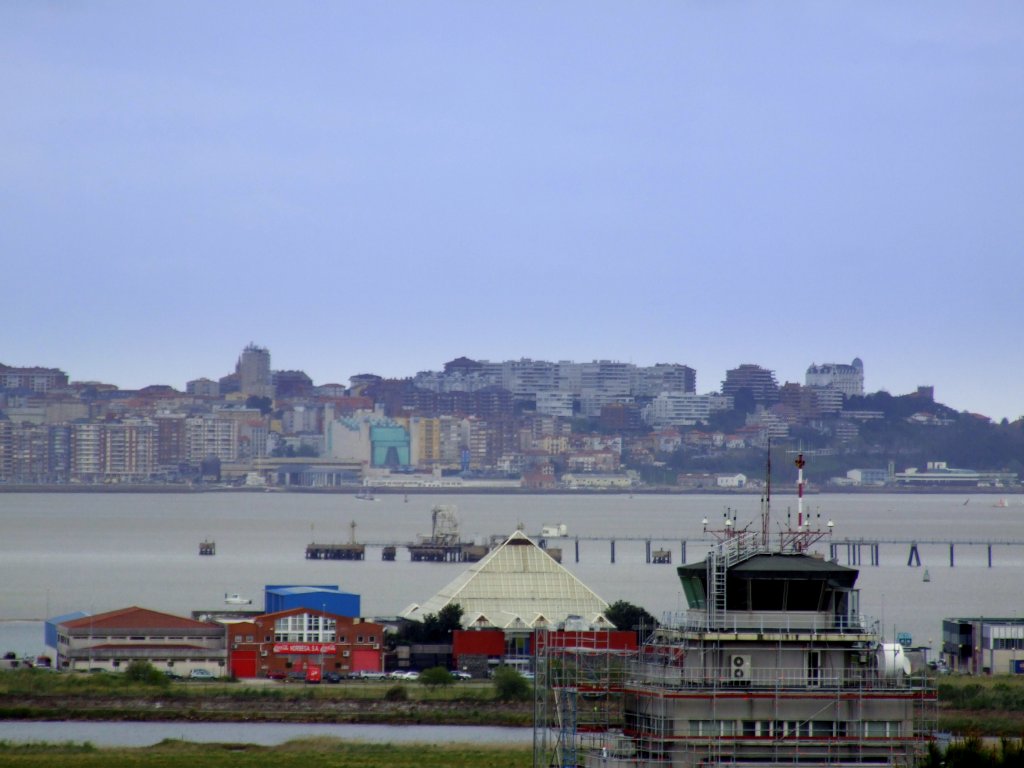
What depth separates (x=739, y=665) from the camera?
15875 millimetres

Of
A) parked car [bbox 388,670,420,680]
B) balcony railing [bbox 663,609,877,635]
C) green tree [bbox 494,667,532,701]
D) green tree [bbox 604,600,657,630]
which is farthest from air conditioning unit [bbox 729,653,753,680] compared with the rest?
green tree [bbox 604,600,657,630]

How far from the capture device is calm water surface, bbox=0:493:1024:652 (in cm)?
7575

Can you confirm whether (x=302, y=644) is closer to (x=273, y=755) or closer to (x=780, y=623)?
(x=273, y=755)

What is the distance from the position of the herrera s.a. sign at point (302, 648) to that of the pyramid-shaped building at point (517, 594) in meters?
3.70

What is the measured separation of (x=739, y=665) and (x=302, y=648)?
34.7 metres

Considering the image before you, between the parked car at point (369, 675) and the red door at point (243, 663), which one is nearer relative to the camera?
the parked car at point (369, 675)

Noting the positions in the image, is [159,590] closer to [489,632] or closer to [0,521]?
[489,632]

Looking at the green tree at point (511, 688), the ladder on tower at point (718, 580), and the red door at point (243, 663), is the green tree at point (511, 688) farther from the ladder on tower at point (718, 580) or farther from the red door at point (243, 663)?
the ladder on tower at point (718, 580)

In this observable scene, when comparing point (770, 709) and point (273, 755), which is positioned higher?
point (770, 709)

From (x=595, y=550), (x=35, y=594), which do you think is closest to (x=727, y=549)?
(x=35, y=594)

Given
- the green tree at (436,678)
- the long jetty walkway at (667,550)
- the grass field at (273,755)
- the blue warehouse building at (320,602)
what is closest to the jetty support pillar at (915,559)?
the long jetty walkway at (667,550)

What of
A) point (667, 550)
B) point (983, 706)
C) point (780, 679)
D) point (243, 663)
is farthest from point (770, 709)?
point (667, 550)

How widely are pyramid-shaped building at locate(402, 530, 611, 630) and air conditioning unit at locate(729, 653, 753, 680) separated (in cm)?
3601

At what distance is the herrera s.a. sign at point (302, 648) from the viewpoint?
49.8m
